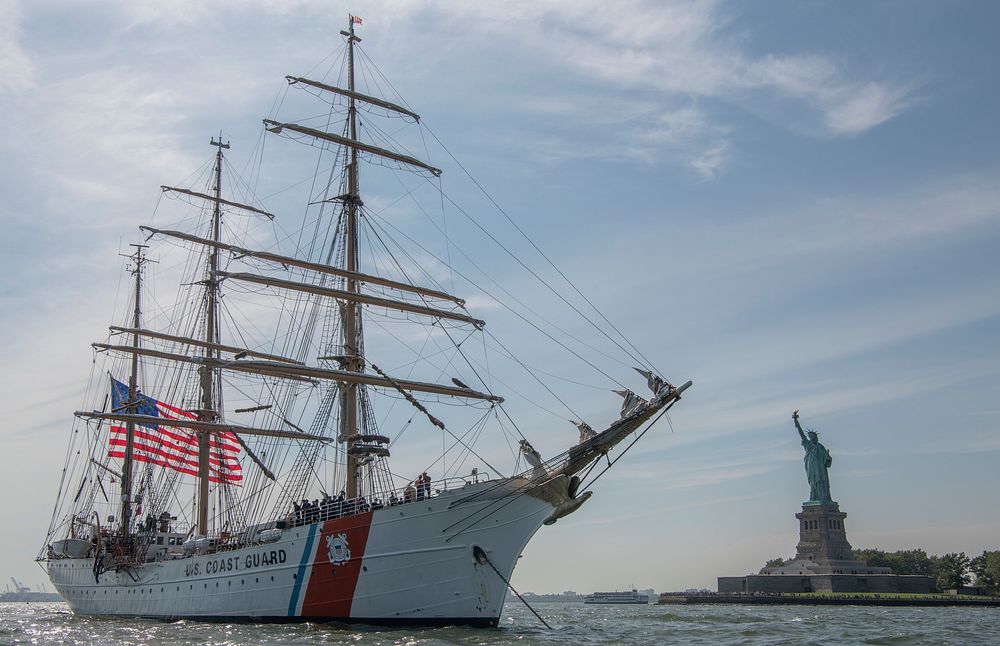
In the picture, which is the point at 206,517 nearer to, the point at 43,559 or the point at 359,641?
the point at 43,559

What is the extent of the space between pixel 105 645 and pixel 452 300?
1943cm

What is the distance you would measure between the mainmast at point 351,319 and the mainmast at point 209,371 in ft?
33.6

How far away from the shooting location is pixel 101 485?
5459cm

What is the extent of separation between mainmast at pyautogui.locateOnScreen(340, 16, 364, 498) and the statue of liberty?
68010mm

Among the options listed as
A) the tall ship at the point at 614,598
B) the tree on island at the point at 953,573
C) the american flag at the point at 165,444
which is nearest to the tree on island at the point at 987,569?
the tree on island at the point at 953,573

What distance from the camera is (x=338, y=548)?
32.7 m

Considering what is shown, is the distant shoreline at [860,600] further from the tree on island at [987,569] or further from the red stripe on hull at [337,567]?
the red stripe on hull at [337,567]

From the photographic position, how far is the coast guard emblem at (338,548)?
3238 centimetres

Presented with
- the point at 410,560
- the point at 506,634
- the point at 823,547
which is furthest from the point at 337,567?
the point at 823,547

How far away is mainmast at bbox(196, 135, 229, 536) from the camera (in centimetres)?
5181

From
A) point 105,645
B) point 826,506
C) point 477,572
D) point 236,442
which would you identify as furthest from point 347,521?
point 826,506

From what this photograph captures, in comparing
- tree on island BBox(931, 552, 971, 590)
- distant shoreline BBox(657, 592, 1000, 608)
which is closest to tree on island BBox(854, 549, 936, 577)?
tree on island BBox(931, 552, 971, 590)

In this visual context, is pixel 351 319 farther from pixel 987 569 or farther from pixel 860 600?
pixel 987 569

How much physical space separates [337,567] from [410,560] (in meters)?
3.24
